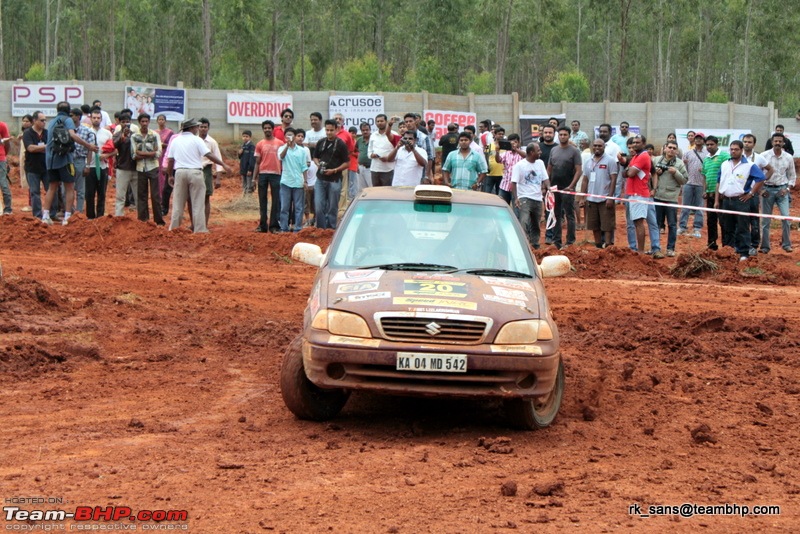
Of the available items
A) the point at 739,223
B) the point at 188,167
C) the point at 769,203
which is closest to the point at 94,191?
the point at 188,167

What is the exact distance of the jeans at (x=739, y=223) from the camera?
16953 mm

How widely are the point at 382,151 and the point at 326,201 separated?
1.53 m

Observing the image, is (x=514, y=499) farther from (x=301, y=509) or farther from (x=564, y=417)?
(x=564, y=417)

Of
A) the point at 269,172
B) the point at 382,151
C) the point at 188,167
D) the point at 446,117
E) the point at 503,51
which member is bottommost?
the point at 269,172

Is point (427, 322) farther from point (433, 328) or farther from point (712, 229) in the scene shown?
point (712, 229)

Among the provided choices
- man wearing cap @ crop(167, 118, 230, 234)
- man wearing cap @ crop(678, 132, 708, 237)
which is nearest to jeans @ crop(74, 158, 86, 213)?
man wearing cap @ crop(167, 118, 230, 234)

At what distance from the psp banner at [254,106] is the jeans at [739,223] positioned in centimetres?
2090

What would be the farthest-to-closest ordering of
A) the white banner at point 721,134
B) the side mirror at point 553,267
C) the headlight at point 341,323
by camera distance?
the white banner at point 721,134
the side mirror at point 553,267
the headlight at point 341,323

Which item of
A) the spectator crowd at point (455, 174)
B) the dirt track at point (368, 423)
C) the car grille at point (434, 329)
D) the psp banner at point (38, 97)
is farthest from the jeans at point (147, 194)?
the psp banner at point (38, 97)

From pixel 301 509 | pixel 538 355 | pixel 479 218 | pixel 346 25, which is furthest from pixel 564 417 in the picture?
pixel 346 25

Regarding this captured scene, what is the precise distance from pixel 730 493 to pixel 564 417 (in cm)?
205

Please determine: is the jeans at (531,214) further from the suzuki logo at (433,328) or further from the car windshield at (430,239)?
the suzuki logo at (433,328)

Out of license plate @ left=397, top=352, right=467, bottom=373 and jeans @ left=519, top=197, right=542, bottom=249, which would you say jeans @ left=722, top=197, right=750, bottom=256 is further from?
license plate @ left=397, top=352, right=467, bottom=373

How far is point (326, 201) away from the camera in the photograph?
62.4 ft
